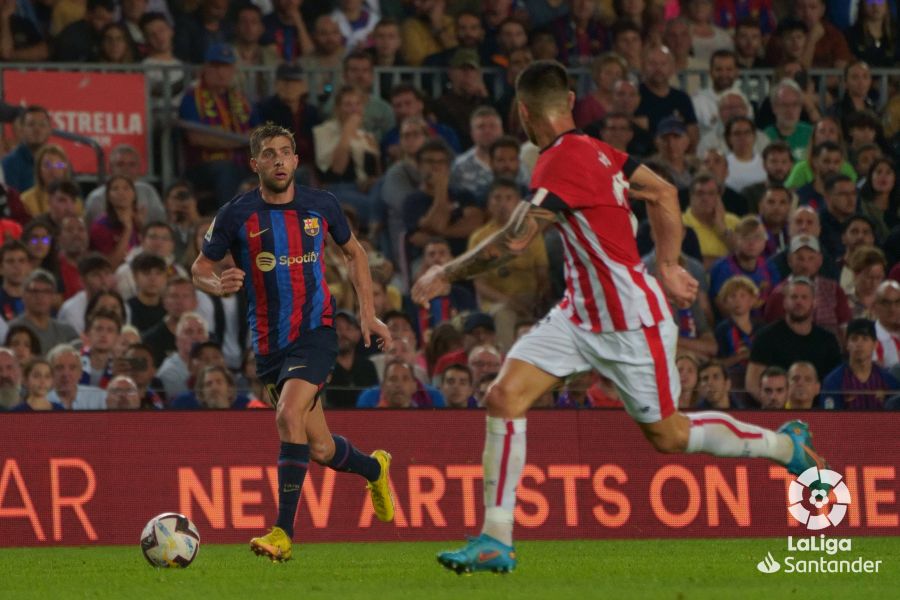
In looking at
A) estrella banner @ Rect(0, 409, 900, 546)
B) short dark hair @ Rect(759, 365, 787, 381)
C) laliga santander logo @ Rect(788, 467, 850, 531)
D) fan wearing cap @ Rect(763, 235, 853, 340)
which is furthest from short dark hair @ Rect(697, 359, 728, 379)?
fan wearing cap @ Rect(763, 235, 853, 340)

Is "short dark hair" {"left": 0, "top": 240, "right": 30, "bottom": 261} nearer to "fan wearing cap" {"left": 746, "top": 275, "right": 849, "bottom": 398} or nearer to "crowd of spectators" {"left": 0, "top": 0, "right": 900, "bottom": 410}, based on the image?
"crowd of spectators" {"left": 0, "top": 0, "right": 900, "bottom": 410}

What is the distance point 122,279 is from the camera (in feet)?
50.9

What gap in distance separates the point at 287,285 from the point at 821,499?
168 inches

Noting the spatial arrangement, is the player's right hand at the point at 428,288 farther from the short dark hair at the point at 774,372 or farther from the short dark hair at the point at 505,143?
the short dark hair at the point at 505,143

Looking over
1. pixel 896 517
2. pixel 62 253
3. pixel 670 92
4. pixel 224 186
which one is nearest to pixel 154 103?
pixel 224 186

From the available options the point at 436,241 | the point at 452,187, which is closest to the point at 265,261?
the point at 436,241

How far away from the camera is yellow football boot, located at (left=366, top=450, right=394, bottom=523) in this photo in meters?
11.1

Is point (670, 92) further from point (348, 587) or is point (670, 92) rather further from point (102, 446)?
point (348, 587)

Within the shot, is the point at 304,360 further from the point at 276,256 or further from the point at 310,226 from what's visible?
the point at 310,226

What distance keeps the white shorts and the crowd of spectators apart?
16.0 feet

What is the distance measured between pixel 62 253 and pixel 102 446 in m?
3.31

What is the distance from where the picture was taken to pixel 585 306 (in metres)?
8.81

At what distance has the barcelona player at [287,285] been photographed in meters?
10.1

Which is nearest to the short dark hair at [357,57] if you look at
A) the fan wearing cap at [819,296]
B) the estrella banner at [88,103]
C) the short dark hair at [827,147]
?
the estrella banner at [88,103]
